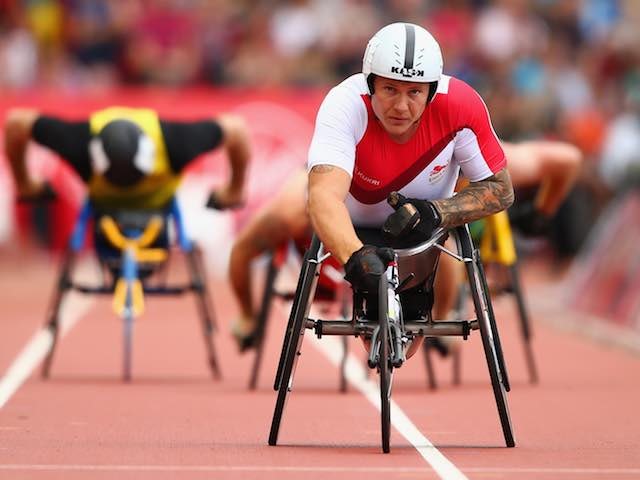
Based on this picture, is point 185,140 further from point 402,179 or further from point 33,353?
point 402,179

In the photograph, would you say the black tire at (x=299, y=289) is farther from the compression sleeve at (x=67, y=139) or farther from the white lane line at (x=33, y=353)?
the compression sleeve at (x=67, y=139)

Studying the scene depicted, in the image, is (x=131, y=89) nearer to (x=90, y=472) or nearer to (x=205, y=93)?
(x=205, y=93)

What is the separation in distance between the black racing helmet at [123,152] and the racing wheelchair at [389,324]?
411 cm

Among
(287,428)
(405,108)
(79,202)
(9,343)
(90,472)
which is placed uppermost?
(405,108)

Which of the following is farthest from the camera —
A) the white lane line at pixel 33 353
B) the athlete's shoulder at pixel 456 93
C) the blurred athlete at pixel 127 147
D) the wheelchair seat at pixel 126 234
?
the wheelchair seat at pixel 126 234

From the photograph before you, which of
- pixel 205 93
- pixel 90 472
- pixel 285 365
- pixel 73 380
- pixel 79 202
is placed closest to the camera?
pixel 90 472

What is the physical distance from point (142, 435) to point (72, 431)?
1.36ft

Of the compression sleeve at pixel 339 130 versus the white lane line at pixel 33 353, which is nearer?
the compression sleeve at pixel 339 130

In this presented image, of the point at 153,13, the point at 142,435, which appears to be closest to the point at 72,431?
the point at 142,435

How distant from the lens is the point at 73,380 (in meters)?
13.8

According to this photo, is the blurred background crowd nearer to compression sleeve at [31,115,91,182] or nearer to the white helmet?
compression sleeve at [31,115,91,182]

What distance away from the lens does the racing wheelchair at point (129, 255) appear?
45.8 feet

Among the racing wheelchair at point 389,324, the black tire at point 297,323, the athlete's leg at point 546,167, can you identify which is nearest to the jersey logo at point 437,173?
the racing wheelchair at point 389,324

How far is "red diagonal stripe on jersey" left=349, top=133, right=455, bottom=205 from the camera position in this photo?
9.74 meters
